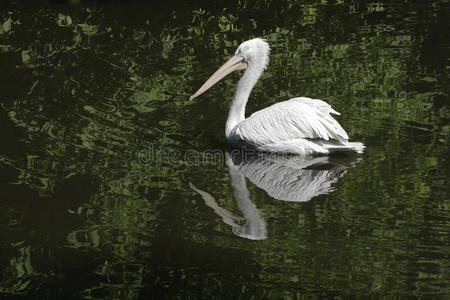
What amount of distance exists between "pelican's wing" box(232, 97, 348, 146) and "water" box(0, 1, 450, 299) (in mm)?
236

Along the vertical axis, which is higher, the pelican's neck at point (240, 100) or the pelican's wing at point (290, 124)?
the pelican's neck at point (240, 100)

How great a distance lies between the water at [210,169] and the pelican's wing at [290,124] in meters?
0.24

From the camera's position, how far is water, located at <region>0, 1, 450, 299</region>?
444 centimetres

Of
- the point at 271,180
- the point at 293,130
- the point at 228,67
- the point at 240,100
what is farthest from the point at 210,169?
the point at 228,67

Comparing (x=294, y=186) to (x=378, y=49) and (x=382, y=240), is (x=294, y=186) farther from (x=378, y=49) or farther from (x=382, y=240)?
(x=378, y=49)

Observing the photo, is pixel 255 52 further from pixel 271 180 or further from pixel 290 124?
pixel 271 180

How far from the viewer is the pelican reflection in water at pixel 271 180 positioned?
200 inches

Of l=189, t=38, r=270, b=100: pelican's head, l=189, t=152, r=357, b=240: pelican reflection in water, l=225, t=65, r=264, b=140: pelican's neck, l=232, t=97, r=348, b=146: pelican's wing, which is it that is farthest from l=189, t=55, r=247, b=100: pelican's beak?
l=189, t=152, r=357, b=240: pelican reflection in water

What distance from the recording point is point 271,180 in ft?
18.9

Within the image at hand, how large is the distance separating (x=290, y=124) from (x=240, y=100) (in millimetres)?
656

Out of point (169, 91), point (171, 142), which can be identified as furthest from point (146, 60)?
point (171, 142)

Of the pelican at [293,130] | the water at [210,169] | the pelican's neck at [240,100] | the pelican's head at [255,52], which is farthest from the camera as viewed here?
the pelican's head at [255,52]

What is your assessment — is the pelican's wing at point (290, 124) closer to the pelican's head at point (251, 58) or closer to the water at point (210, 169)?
the water at point (210, 169)

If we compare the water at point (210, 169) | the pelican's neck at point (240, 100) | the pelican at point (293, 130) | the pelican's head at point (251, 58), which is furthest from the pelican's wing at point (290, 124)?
the pelican's head at point (251, 58)
